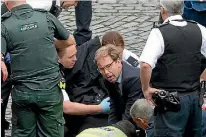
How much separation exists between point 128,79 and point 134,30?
11.7 ft

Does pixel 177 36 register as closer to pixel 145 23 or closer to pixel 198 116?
pixel 198 116

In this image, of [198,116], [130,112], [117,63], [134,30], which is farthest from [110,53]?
[134,30]

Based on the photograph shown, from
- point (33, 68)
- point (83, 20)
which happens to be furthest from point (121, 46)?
point (83, 20)

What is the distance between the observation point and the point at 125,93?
6551mm

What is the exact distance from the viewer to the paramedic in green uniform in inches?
242

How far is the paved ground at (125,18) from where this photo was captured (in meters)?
9.80

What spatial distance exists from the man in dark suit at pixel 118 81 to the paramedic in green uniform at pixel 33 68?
37 cm

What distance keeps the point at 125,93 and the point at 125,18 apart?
13.0 ft

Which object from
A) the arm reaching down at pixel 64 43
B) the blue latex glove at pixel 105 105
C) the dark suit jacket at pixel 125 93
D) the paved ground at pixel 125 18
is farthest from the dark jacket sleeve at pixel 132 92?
the paved ground at pixel 125 18

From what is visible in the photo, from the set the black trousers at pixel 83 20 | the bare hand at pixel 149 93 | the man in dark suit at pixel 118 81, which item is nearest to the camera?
the bare hand at pixel 149 93

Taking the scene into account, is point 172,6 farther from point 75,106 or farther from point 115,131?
point 75,106

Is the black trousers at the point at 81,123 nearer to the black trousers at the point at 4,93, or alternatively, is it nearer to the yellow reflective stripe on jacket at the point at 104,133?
the black trousers at the point at 4,93

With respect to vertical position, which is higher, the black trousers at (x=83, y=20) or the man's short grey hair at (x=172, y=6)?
the man's short grey hair at (x=172, y=6)

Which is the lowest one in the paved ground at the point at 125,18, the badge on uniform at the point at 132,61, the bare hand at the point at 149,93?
the paved ground at the point at 125,18
